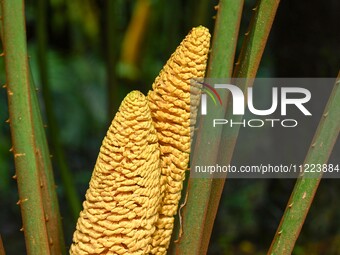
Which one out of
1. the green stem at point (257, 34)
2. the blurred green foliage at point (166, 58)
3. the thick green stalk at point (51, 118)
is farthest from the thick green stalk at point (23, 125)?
the blurred green foliage at point (166, 58)

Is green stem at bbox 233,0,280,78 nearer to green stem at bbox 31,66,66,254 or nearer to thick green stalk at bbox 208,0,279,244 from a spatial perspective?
thick green stalk at bbox 208,0,279,244

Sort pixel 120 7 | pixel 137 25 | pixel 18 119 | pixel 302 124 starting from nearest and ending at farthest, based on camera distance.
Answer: pixel 18 119 → pixel 302 124 → pixel 137 25 → pixel 120 7

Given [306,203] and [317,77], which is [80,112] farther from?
[306,203]

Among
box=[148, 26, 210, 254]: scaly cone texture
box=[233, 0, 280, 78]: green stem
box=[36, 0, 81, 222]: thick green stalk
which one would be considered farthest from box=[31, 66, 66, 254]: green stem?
box=[36, 0, 81, 222]: thick green stalk

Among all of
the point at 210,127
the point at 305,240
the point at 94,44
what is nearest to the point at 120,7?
the point at 94,44

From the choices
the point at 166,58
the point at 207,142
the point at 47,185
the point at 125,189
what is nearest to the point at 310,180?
the point at 207,142

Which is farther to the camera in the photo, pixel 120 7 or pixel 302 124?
pixel 120 7

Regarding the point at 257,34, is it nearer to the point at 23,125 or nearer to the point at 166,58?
the point at 23,125
